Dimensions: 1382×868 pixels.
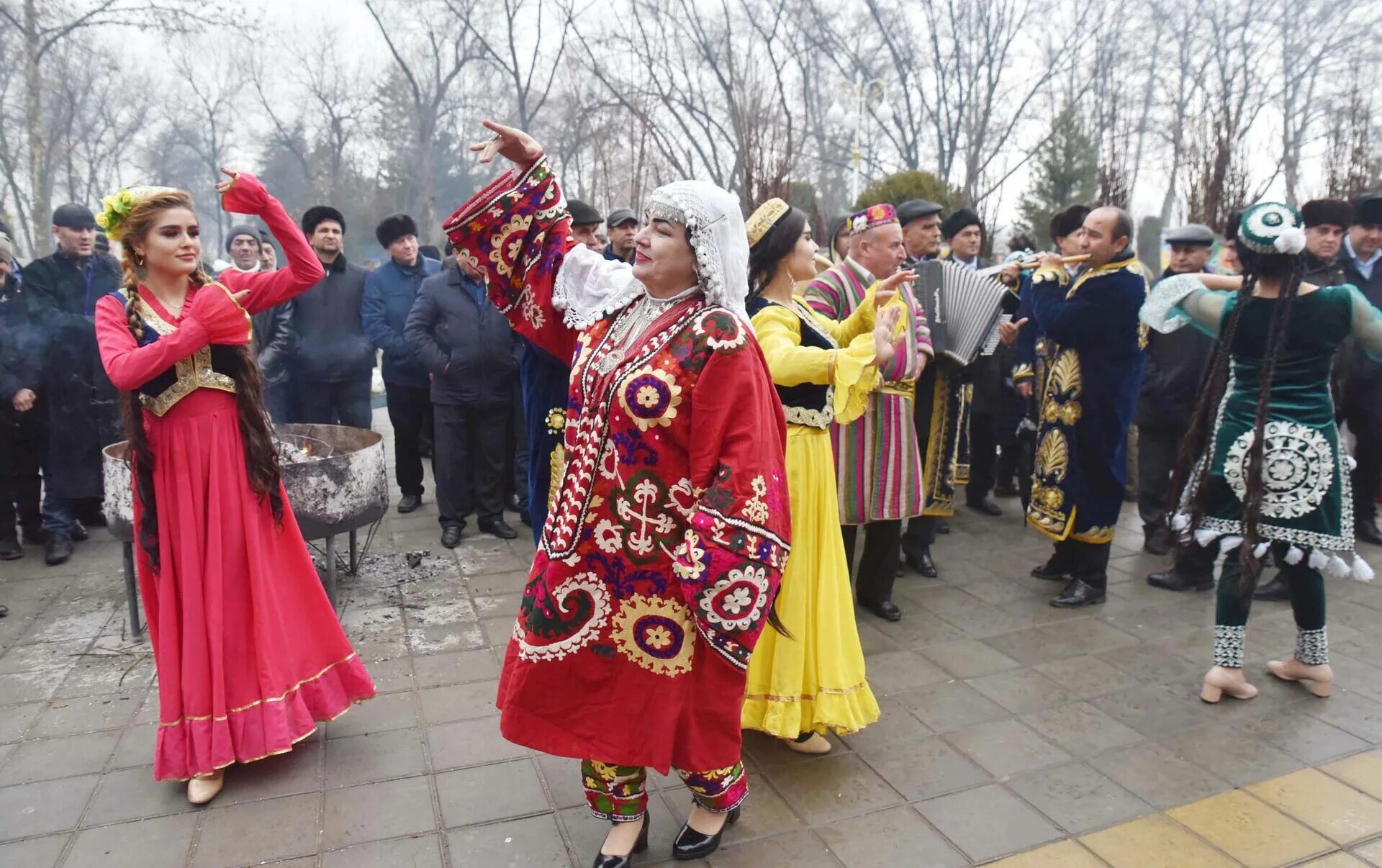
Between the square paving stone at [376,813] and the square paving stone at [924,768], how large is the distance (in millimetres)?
1627

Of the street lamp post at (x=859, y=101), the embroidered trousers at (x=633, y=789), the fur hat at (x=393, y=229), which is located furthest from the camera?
the street lamp post at (x=859, y=101)

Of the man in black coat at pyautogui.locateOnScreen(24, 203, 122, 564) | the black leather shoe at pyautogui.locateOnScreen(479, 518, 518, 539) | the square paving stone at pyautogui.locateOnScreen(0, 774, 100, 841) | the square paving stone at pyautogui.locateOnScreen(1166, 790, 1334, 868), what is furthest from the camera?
the black leather shoe at pyautogui.locateOnScreen(479, 518, 518, 539)

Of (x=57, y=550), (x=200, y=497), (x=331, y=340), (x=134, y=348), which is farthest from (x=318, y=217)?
(x=200, y=497)

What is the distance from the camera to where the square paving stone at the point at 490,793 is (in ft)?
9.84

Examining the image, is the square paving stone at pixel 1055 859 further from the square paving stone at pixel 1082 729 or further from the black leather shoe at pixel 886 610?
the black leather shoe at pixel 886 610

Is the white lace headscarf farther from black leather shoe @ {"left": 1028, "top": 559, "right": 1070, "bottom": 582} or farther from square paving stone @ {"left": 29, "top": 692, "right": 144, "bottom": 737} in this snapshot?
black leather shoe @ {"left": 1028, "top": 559, "right": 1070, "bottom": 582}

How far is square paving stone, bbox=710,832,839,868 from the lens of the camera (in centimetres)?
277

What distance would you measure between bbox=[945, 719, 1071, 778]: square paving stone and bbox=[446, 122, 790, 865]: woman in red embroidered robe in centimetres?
129

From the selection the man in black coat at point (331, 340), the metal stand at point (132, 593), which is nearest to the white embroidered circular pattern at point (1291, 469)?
the metal stand at point (132, 593)

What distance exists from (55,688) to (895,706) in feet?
12.2

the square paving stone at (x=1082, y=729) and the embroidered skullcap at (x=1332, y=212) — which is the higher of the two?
the embroidered skullcap at (x=1332, y=212)

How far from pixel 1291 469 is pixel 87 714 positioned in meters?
5.17

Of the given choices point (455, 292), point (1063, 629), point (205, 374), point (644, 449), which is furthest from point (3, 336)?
point (1063, 629)

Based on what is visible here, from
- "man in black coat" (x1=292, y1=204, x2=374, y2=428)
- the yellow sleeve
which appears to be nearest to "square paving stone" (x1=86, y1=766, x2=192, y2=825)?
the yellow sleeve
